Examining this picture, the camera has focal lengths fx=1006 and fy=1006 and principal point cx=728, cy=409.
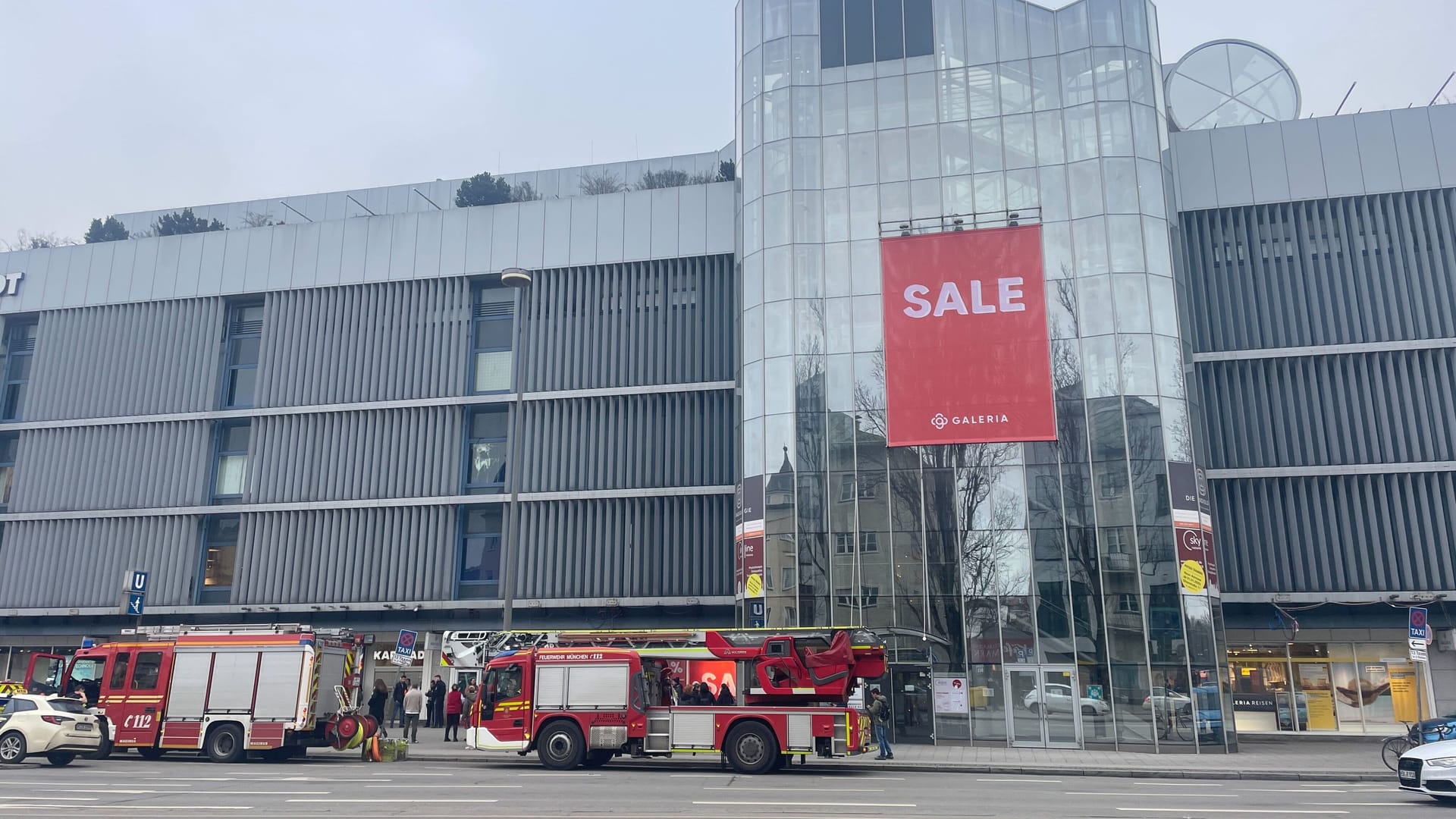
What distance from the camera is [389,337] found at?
38781 millimetres

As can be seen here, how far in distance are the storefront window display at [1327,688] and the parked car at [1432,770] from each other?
1592 centimetres

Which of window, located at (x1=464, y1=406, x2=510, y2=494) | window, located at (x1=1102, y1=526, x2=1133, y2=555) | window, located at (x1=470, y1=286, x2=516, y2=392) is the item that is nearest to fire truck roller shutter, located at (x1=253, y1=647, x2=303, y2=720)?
window, located at (x1=464, y1=406, x2=510, y2=494)

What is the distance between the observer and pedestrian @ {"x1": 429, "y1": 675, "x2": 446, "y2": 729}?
31.3m

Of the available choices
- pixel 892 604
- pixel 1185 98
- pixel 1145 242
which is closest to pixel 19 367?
pixel 892 604

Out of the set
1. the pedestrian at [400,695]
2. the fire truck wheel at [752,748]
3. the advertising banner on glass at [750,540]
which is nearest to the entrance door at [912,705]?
the advertising banner on glass at [750,540]

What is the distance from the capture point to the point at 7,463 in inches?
1625

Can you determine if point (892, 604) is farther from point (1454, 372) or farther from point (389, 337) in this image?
point (389, 337)

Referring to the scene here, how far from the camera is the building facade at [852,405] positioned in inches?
1083

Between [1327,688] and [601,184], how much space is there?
33503 millimetres

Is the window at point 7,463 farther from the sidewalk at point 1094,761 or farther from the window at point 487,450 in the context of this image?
the sidewalk at point 1094,761

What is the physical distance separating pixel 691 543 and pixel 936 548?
9710mm

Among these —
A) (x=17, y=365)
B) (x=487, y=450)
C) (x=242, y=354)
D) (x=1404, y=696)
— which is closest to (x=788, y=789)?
(x=487, y=450)

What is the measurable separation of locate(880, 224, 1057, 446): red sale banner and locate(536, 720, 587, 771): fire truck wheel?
1277 centimetres

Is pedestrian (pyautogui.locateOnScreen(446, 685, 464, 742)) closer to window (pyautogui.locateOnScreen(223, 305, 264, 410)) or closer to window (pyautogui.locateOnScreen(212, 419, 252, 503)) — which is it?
window (pyautogui.locateOnScreen(212, 419, 252, 503))
